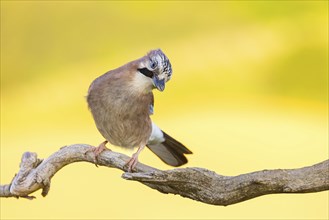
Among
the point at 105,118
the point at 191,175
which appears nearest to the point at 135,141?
the point at 105,118

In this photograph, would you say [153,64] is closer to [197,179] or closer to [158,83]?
[158,83]

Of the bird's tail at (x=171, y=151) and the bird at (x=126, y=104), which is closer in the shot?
the bird at (x=126, y=104)

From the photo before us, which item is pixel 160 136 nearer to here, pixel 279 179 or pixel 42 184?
pixel 42 184

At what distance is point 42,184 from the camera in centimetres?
252

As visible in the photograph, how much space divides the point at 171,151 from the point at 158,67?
791 millimetres

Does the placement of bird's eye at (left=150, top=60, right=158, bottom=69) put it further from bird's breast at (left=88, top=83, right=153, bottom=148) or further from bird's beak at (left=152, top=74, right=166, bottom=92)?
bird's breast at (left=88, top=83, right=153, bottom=148)

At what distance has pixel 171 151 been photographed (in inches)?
117

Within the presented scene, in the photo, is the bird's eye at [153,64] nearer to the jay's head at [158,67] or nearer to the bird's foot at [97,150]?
the jay's head at [158,67]

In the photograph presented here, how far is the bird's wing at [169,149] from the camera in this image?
2.95 meters

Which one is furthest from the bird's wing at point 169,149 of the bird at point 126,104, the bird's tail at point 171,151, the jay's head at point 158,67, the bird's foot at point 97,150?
the jay's head at point 158,67

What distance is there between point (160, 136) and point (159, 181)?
805mm

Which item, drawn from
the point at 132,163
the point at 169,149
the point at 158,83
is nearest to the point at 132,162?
the point at 132,163

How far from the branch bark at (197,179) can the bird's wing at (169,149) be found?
1.61 ft

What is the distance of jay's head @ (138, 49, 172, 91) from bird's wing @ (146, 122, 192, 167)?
66cm
